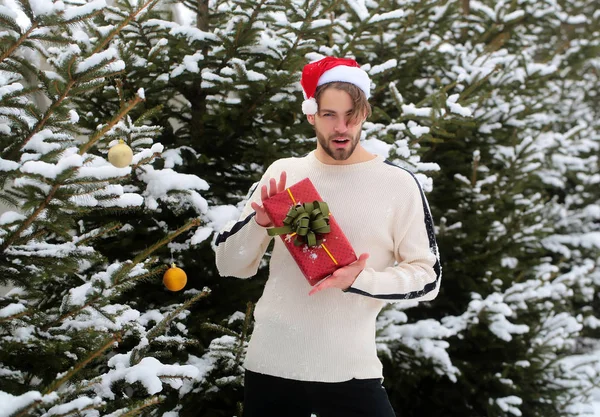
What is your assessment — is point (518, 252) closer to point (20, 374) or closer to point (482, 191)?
point (482, 191)

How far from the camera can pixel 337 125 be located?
1.80 metres

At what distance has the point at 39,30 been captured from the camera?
5.65 feet

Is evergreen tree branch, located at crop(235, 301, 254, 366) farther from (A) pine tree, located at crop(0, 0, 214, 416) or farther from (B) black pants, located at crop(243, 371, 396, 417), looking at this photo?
(B) black pants, located at crop(243, 371, 396, 417)

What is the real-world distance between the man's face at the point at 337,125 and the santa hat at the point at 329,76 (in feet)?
0.13

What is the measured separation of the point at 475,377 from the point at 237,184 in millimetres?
2168

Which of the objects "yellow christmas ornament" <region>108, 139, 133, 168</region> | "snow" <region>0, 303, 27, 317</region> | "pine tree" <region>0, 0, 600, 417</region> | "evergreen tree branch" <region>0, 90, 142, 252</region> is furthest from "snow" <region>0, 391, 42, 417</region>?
"yellow christmas ornament" <region>108, 139, 133, 168</region>

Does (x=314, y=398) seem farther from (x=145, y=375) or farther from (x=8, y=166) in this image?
(x=8, y=166)

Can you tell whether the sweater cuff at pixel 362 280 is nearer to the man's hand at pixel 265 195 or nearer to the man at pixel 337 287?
the man at pixel 337 287

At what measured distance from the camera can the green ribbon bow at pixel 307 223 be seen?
5.38 feet

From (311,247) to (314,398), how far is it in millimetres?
503

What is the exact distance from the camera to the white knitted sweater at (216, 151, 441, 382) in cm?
176

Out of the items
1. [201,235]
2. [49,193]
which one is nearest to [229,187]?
[201,235]

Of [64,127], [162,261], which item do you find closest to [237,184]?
[162,261]

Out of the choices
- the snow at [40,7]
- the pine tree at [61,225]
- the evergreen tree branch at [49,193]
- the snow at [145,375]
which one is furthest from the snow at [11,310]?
the snow at [40,7]
